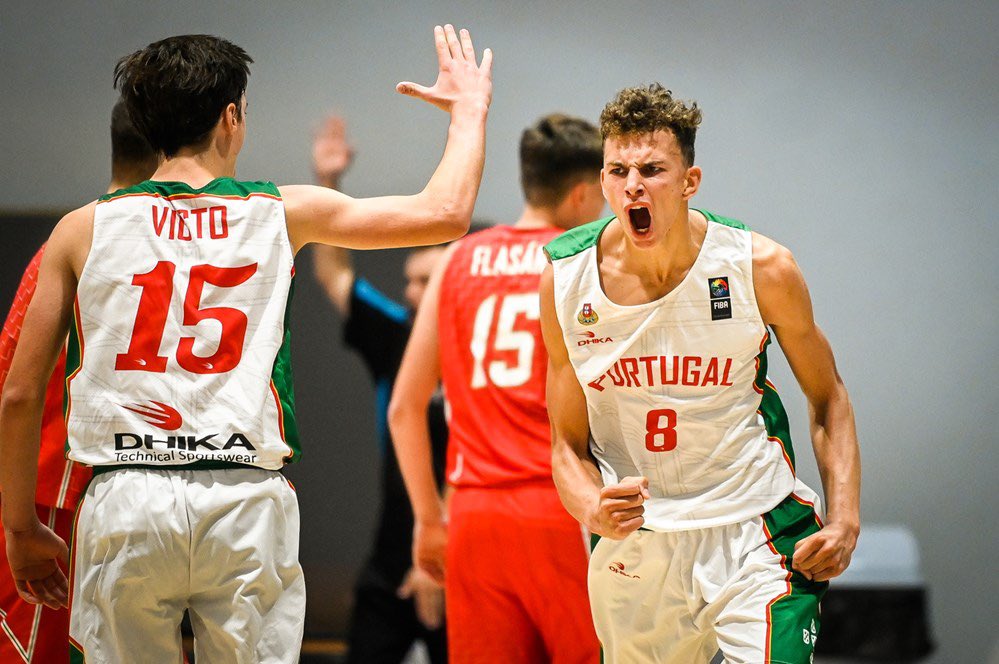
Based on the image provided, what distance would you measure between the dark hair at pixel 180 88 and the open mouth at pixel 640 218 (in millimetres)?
1077

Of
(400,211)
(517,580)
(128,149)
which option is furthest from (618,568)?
(128,149)

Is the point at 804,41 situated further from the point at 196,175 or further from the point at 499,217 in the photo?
the point at 196,175

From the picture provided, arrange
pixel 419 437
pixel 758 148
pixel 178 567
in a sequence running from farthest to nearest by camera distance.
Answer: pixel 758 148 < pixel 419 437 < pixel 178 567

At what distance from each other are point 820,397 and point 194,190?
1.76 meters

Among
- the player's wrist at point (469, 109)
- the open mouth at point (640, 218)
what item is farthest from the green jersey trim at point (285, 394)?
the open mouth at point (640, 218)

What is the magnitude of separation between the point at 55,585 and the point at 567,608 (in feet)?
5.49

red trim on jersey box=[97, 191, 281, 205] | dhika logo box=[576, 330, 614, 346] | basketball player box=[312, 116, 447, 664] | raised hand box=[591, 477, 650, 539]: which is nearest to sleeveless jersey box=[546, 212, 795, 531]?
dhika logo box=[576, 330, 614, 346]

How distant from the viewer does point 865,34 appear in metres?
6.34

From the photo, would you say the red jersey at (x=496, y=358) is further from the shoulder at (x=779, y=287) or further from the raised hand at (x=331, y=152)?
the raised hand at (x=331, y=152)

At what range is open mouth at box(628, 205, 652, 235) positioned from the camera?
125 inches

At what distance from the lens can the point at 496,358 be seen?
410cm

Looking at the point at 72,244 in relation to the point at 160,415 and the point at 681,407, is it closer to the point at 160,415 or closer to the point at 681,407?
the point at 160,415

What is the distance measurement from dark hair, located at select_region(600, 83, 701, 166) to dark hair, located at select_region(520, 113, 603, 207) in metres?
0.99

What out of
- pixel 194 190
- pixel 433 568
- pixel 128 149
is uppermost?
pixel 128 149
